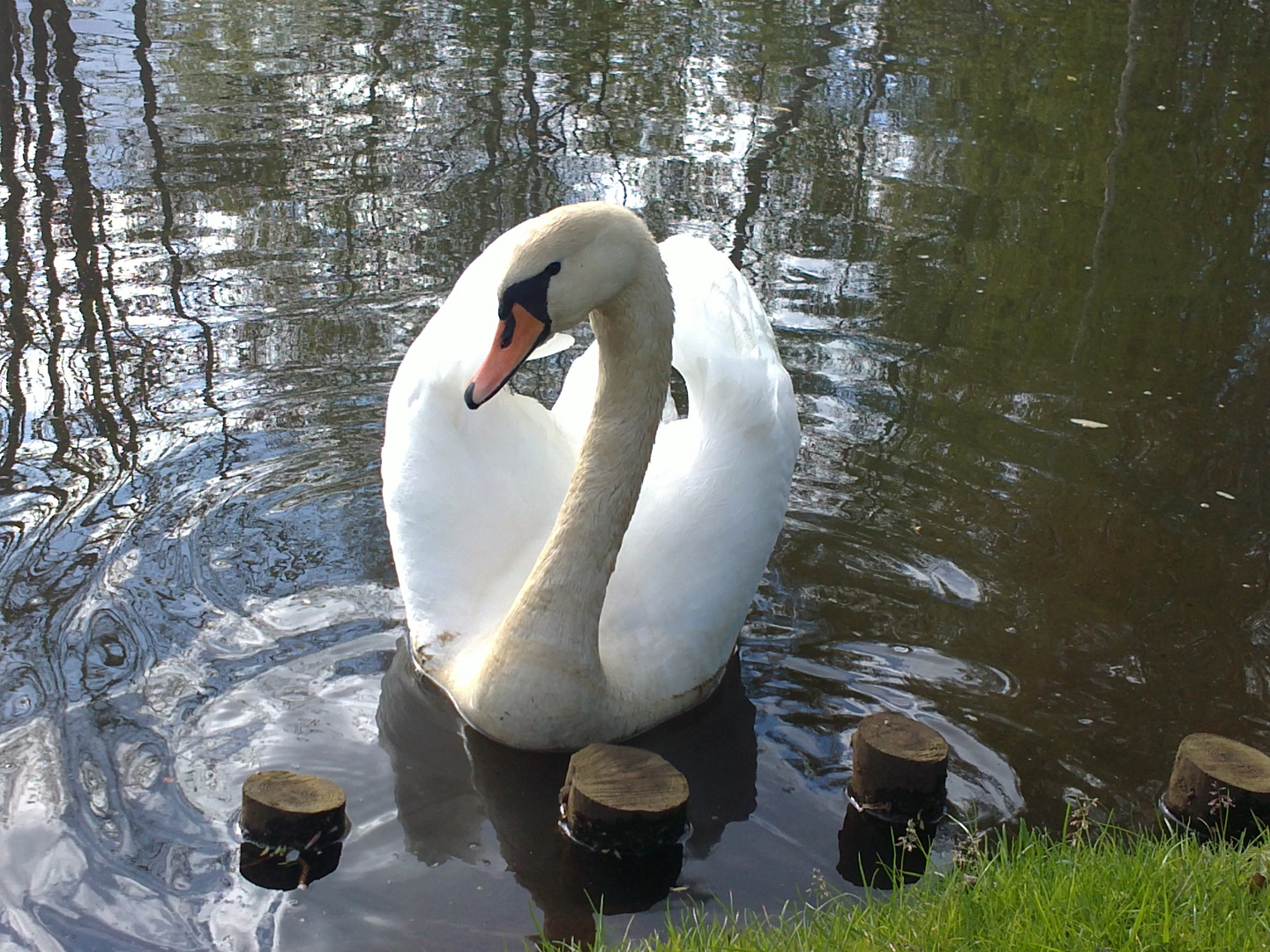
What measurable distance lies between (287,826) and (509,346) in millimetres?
1349

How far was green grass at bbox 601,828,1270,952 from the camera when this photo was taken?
2926mm

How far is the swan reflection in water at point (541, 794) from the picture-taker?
362 centimetres

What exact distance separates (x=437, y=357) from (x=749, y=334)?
109cm

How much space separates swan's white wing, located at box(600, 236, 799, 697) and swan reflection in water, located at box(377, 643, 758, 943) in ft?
0.69

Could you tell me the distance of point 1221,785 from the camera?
3.68 meters

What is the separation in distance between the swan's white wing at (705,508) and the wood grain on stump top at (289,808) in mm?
977

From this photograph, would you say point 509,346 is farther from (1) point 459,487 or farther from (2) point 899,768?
(2) point 899,768

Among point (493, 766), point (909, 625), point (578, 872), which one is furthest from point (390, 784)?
point (909, 625)

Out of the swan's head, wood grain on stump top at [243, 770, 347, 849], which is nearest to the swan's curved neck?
the swan's head

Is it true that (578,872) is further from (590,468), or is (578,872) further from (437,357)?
(437,357)

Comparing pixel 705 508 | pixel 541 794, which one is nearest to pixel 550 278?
pixel 705 508

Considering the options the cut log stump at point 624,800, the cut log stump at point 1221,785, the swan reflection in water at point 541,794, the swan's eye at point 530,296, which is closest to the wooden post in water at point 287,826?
the swan reflection in water at point 541,794

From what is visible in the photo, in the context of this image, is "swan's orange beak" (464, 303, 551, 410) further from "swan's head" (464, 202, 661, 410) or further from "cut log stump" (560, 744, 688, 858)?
"cut log stump" (560, 744, 688, 858)

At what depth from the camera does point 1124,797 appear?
161 inches
